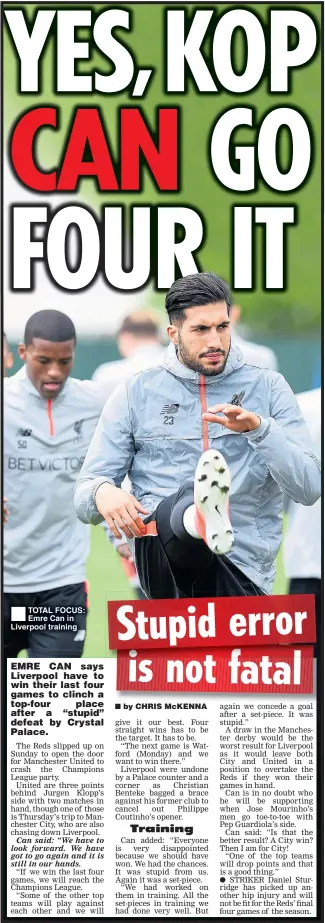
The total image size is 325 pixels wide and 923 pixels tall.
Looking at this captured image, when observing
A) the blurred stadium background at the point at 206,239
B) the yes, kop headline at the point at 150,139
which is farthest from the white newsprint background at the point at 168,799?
the yes, kop headline at the point at 150,139

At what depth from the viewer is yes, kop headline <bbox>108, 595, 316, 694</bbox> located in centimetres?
375

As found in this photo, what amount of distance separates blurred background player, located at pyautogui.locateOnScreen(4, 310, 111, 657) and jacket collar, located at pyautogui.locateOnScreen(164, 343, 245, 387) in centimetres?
24

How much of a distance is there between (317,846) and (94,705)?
88cm

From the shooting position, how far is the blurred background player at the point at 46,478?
149 inches

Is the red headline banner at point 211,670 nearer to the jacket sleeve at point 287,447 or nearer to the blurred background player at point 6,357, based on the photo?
the jacket sleeve at point 287,447

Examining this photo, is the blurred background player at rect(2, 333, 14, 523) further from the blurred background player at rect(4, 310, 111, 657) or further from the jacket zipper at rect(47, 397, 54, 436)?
the jacket zipper at rect(47, 397, 54, 436)

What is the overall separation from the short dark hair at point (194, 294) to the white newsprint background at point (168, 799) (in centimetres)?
119

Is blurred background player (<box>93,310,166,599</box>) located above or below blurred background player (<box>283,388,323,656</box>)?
above

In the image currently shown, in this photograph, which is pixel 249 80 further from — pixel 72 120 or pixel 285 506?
pixel 285 506

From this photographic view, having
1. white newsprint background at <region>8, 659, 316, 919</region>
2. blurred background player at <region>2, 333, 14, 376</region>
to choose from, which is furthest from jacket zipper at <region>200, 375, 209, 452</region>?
white newsprint background at <region>8, 659, 316, 919</region>

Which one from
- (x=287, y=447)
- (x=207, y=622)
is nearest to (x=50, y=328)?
(x=287, y=447)

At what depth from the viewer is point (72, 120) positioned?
3.79 m

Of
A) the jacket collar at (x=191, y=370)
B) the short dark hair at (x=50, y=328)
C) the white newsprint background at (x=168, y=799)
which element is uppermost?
the short dark hair at (x=50, y=328)

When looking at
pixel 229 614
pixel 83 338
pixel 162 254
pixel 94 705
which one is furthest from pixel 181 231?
pixel 94 705
